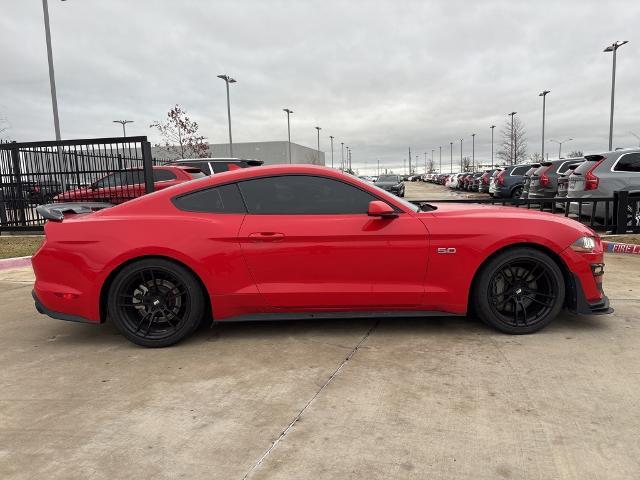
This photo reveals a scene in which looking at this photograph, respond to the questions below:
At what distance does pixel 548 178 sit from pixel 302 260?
1185 cm

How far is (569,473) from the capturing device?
2.16 metres

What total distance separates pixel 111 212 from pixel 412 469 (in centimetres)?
303

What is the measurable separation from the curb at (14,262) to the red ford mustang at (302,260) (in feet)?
15.6

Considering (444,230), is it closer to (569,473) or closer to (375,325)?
(375,325)

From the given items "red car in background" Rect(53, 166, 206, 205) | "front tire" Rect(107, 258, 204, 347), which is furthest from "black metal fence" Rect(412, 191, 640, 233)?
"red car in background" Rect(53, 166, 206, 205)

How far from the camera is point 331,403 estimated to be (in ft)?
9.34

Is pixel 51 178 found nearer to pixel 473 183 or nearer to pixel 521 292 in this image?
pixel 521 292

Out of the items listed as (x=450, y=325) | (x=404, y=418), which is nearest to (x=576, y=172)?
(x=450, y=325)

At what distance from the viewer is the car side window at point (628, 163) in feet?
30.6

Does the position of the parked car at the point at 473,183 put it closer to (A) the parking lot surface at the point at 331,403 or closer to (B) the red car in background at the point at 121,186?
(B) the red car in background at the point at 121,186

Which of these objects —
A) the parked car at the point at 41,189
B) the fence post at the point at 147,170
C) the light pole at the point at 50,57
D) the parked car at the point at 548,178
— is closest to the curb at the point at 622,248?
the parked car at the point at 548,178

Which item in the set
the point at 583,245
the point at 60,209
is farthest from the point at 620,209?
the point at 60,209

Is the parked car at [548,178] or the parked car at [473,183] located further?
the parked car at [473,183]

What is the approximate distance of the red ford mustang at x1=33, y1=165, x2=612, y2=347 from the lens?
3.73 meters
